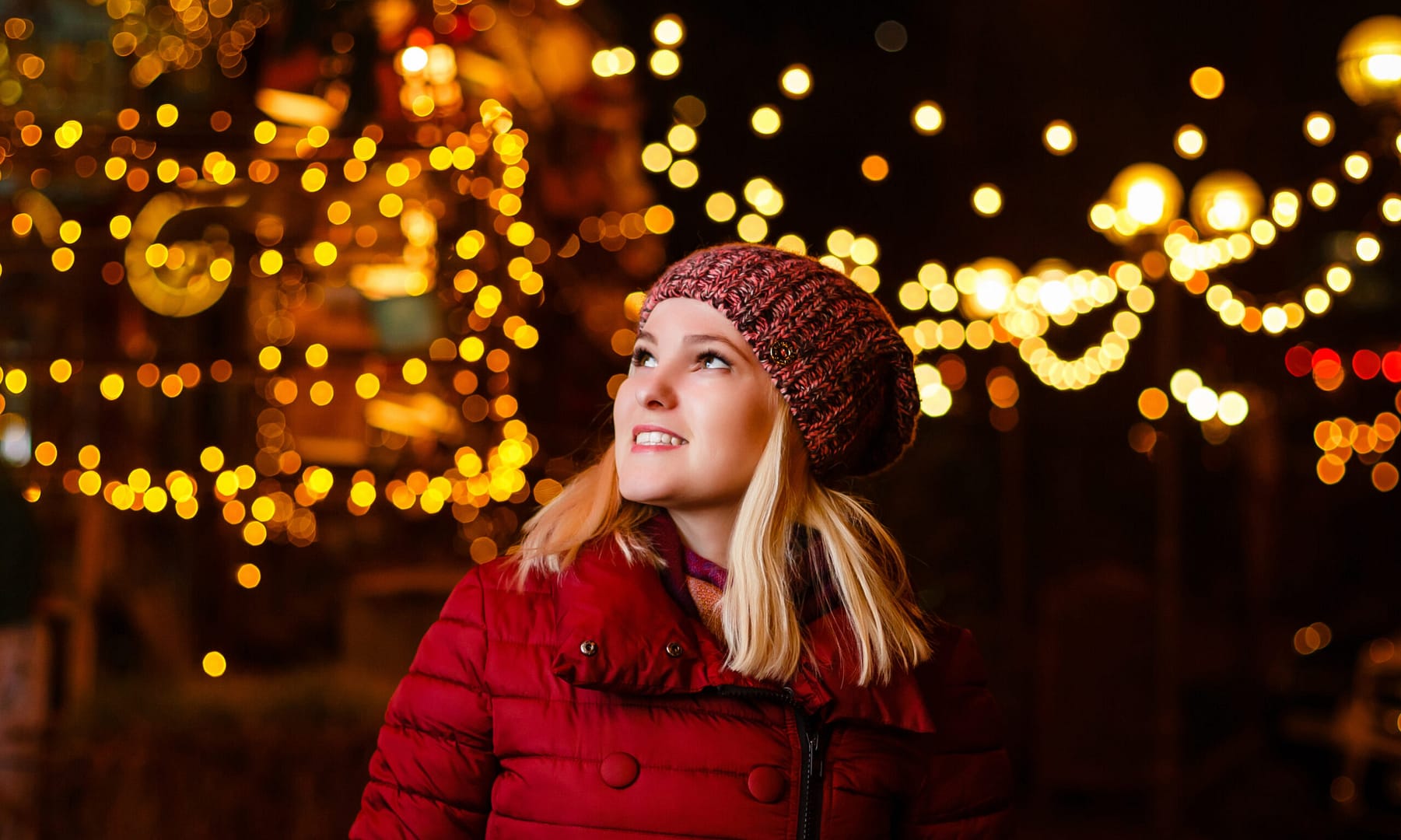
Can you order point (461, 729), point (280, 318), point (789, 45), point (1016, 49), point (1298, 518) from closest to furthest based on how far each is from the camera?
point (461, 729), point (280, 318), point (789, 45), point (1016, 49), point (1298, 518)

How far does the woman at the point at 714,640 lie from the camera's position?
182cm

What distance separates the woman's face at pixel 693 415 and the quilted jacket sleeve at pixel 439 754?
0.33 metres

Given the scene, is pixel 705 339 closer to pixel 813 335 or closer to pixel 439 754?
pixel 813 335

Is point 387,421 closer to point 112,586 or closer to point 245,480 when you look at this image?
point 245,480

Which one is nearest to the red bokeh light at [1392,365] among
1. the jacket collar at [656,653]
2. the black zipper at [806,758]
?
the jacket collar at [656,653]

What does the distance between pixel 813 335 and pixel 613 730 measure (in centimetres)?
65

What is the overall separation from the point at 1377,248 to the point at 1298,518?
7.35m

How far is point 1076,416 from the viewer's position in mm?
9859

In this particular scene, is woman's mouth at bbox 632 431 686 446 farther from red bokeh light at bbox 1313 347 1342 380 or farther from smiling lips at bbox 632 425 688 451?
red bokeh light at bbox 1313 347 1342 380

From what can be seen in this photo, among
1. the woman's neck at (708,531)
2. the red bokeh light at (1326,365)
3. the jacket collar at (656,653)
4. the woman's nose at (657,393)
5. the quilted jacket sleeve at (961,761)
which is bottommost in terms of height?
the quilted jacket sleeve at (961,761)

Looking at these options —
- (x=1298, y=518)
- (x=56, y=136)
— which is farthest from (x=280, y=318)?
(x=1298, y=518)

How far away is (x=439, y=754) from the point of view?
1.85 m

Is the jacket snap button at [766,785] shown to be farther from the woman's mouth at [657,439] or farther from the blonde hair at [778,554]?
the woman's mouth at [657,439]

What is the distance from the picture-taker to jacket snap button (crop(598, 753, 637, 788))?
1788mm
